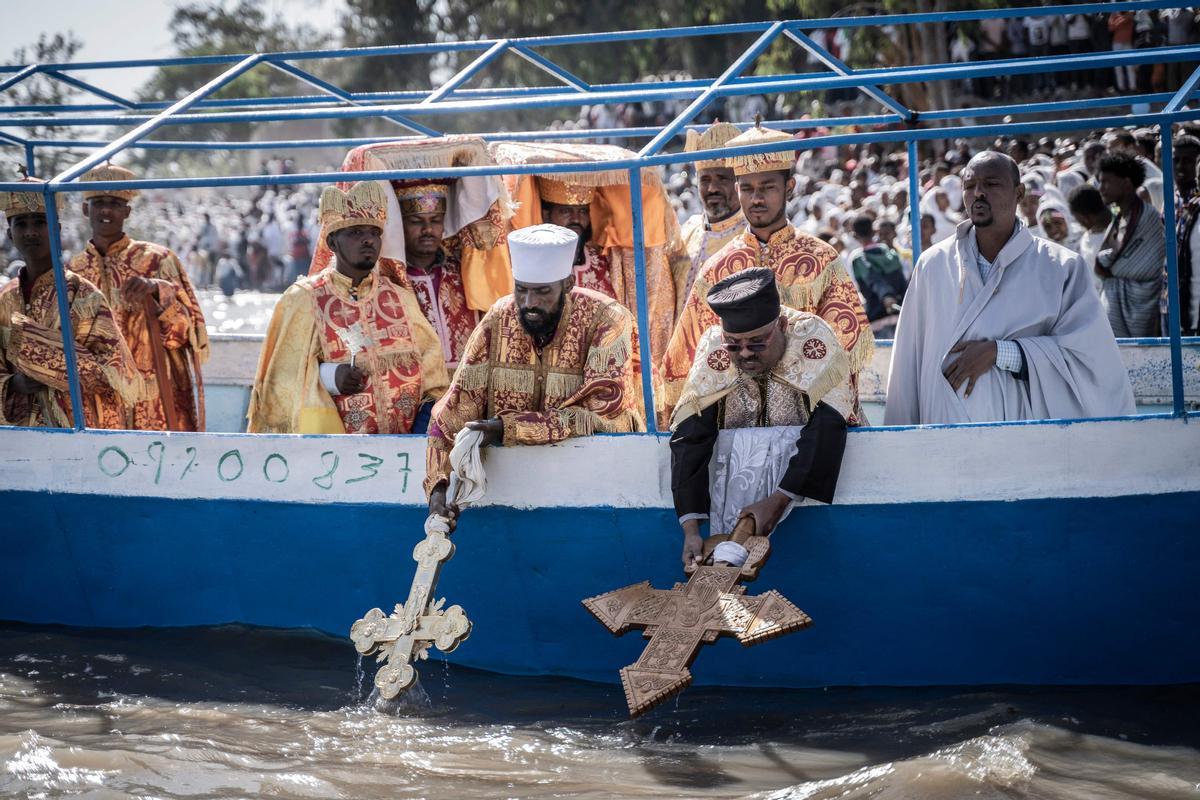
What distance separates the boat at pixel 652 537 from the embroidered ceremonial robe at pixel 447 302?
81 cm

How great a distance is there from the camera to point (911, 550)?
15.7 feet

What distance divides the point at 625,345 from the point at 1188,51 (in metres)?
2.20

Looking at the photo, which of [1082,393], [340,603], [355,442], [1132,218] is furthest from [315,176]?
[1132,218]

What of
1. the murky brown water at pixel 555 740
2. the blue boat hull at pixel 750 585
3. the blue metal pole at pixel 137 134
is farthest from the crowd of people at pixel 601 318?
the murky brown water at pixel 555 740

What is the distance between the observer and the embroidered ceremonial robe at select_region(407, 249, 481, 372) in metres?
6.32

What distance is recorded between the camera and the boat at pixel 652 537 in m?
4.62

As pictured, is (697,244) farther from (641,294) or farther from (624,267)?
(641,294)

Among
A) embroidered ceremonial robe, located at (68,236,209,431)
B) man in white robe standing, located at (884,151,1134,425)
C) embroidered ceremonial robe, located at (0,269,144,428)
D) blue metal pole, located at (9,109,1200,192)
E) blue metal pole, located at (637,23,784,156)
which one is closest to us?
blue metal pole, located at (9,109,1200,192)

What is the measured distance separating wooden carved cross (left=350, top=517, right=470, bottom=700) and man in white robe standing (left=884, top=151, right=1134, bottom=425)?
190 cm

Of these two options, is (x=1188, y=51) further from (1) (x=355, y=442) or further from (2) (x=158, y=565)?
(2) (x=158, y=565)

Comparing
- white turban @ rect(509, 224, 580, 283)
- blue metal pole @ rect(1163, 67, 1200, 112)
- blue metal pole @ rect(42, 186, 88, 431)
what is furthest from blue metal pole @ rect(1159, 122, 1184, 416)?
blue metal pole @ rect(42, 186, 88, 431)

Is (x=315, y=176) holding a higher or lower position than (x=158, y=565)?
higher

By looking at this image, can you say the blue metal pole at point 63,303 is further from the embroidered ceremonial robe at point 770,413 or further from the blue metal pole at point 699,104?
the embroidered ceremonial robe at point 770,413

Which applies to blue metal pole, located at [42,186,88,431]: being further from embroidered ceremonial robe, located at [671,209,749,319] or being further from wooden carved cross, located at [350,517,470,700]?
embroidered ceremonial robe, located at [671,209,749,319]
